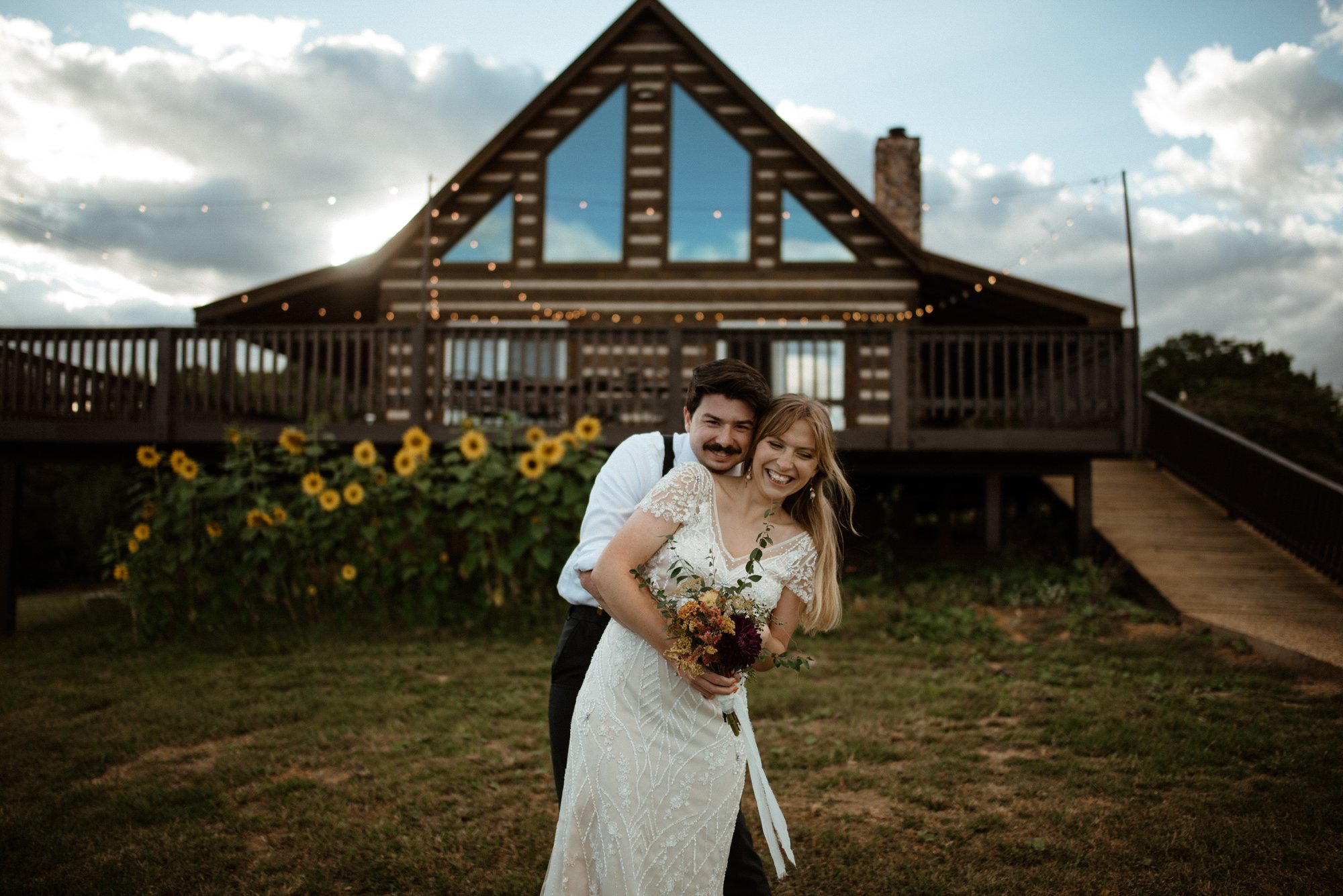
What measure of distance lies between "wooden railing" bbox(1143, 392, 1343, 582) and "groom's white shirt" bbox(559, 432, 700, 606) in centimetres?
805

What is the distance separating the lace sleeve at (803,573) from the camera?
2.23 m

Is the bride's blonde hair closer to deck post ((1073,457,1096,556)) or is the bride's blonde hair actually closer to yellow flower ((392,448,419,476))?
yellow flower ((392,448,419,476))

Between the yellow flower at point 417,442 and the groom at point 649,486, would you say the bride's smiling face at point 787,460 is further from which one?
the yellow flower at point 417,442

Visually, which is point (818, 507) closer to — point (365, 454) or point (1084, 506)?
Result: point (365, 454)

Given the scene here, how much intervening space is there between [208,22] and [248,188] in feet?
92.9

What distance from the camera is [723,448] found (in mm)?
2328

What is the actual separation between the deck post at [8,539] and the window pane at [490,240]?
6179 millimetres

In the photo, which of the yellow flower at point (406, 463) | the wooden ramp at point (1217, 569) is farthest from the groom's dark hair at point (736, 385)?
the wooden ramp at point (1217, 569)

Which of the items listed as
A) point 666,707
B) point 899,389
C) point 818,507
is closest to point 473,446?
point 899,389

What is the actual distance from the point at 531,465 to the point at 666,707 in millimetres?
5087

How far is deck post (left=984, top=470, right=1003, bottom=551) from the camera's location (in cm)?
957

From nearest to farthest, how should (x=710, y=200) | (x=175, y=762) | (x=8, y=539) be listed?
1. (x=175, y=762)
2. (x=8, y=539)
3. (x=710, y=200)

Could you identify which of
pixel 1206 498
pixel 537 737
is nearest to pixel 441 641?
pixel 537 737

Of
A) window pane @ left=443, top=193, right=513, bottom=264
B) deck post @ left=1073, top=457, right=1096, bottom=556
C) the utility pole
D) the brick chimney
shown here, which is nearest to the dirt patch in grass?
deck post @ left=1073, top=457, right=1096, bottom=556
